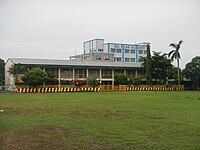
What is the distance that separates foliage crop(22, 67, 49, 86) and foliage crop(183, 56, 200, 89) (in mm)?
23636

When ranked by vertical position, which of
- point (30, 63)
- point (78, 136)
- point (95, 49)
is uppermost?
point (95, 49)

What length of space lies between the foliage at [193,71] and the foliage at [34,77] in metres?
23.6

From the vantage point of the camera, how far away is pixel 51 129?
8492 millimetres

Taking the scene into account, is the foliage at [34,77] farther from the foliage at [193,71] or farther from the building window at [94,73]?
the foliage at [193,71]

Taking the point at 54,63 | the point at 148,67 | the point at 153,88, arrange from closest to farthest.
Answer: the point at 54,63
the point at 153,88
the point at 148,67

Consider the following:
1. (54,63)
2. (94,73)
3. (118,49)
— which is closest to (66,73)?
(54,63)

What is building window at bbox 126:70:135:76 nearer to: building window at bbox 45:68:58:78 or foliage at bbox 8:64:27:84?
building window at bbox 45:68:58:78

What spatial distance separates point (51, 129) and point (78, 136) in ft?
4.43

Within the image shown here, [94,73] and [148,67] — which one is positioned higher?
[148,67]

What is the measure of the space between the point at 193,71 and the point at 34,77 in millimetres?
25365

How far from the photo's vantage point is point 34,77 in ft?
131

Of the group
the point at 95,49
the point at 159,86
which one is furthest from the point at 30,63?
the point at 95,49

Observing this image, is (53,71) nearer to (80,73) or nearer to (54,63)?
(54,63)

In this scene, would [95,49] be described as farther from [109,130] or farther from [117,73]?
[109,130]
